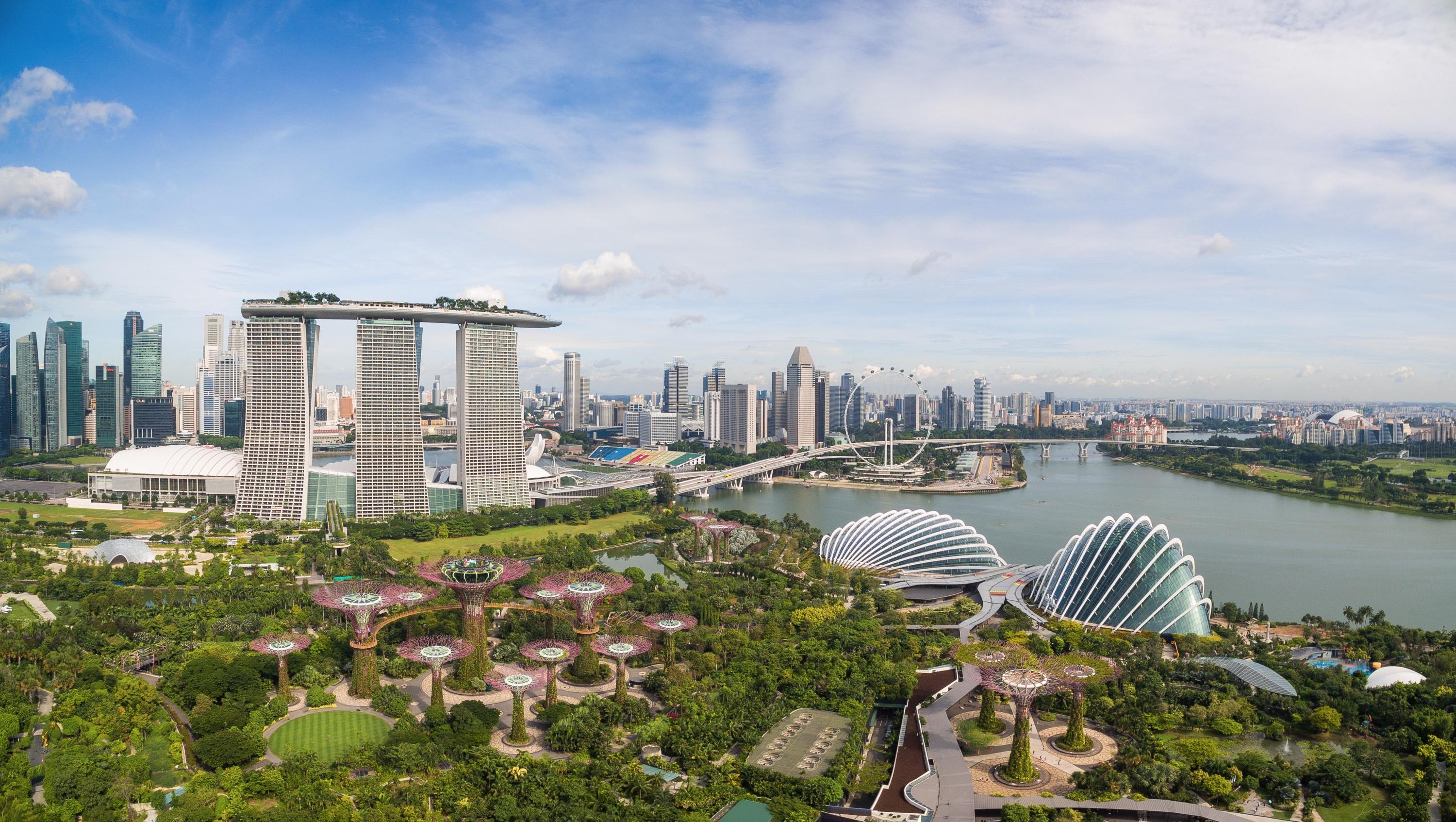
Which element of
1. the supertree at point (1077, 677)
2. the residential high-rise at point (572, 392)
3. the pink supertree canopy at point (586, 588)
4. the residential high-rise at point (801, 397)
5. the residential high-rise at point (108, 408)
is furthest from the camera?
the residential high-rise at point (572, 392)

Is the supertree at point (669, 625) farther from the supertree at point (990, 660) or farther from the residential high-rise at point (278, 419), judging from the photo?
the residential high-rise at point (278, 419)

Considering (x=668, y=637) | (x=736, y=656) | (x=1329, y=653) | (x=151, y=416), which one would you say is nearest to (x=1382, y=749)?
(x=1329, y=653)

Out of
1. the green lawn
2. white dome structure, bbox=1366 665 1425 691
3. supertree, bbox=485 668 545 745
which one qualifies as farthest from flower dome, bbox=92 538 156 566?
white dome structure, bbox=1366 665 1425 691

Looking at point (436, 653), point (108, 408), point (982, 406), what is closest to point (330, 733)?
point (436, 653)

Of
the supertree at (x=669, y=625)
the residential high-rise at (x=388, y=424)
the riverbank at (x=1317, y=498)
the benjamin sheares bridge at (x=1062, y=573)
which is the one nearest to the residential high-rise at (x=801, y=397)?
the riverbank at (x=1317, y=498)

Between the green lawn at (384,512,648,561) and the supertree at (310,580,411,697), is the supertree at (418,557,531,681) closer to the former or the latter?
the supertree at (310,580,411,697)

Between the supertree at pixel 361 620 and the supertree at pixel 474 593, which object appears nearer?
the supertree at pixel 361 620

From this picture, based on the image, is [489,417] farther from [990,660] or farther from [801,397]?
[801,397]
